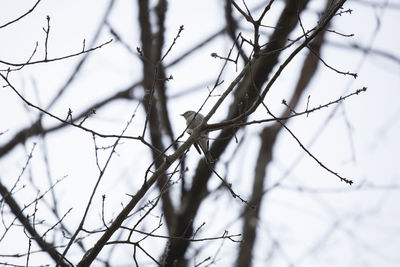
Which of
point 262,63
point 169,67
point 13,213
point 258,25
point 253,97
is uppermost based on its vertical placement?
point 169,67

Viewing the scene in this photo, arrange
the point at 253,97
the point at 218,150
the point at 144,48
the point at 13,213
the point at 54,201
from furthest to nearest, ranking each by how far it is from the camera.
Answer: the point at 144,48 < the point at 218,150 < the point at 253,97 < the point at 54,201 < the point at 13,213

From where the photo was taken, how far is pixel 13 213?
3189mm

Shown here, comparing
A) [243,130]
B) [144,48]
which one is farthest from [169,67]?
[243,130]

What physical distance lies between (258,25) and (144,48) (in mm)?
2266

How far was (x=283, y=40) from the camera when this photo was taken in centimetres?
383

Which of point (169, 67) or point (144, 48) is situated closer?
point (144, 48)

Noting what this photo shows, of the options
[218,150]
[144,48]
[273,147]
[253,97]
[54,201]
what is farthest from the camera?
[273,147]

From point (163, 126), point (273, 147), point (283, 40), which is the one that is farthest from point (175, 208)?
point (283, 40)

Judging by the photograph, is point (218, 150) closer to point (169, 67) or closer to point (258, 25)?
point (169, 67)

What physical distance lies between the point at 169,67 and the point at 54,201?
2359 millimetres

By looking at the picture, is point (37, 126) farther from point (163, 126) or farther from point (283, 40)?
point (283, 40)

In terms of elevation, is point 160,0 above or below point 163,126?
above

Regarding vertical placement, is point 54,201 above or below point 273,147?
below

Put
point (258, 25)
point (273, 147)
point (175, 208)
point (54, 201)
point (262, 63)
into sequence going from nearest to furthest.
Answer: point (258, 25) < point (54, 201) < point (262, 63) < point (175, 208) < point (273, 147)
